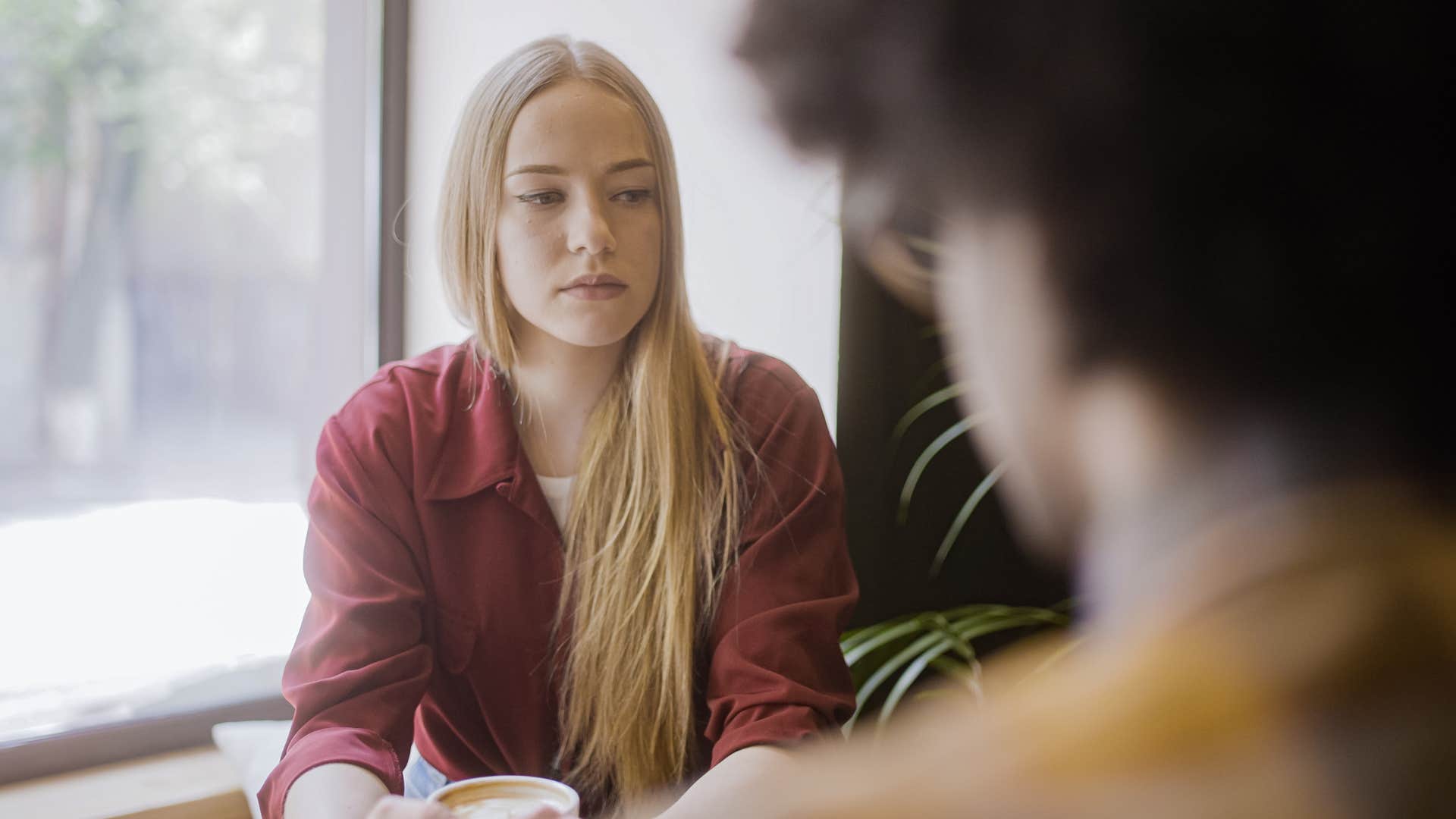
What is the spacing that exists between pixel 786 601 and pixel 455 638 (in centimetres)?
26

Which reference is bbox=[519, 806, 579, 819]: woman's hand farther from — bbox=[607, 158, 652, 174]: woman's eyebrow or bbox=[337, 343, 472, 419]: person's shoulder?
bbox=[607, 158, 652, 174]: woman's eyebrow

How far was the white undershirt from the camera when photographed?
→ 83cm

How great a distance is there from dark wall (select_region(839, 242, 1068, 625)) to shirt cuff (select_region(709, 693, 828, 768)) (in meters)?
0.09

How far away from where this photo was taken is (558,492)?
83cm

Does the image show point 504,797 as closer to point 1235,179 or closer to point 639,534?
point 639,534

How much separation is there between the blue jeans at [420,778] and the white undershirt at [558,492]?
0.74 ft

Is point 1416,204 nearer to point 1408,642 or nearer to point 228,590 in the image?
point 1408,642

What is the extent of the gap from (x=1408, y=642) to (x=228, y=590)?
0.93 meters

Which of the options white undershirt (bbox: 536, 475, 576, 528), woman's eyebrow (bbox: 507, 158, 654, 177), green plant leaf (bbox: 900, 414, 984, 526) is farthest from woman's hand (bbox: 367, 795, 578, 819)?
woman's eyebrow (bbox: 507, 158, 654, 177)

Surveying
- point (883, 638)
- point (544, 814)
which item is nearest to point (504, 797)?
point (544, 814)

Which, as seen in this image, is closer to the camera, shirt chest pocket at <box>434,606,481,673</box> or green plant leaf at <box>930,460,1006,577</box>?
green plant leaf at <box>930,460,1006,577</box>

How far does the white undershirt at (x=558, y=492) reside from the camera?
0.83 meters

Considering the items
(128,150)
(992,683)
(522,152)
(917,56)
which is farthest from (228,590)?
(917,56)

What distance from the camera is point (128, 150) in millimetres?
900
